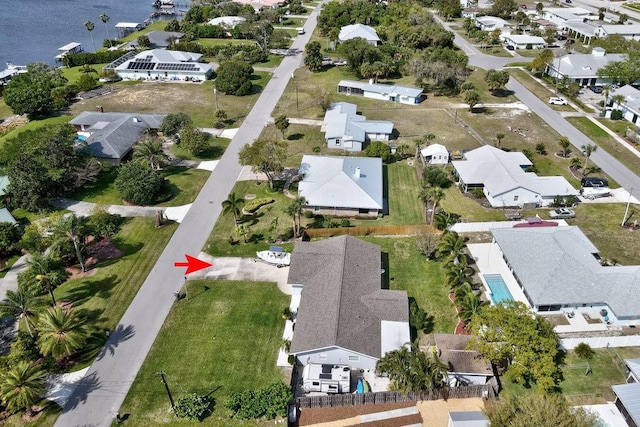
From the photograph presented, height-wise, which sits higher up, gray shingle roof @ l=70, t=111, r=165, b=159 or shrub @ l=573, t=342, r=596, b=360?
gray shingle roof @ l=70, t=111, r=165, b=159

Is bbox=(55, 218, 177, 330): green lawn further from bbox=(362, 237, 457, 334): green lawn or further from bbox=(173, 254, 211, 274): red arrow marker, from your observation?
bbox=(362, 237, 457, 334): green lawn

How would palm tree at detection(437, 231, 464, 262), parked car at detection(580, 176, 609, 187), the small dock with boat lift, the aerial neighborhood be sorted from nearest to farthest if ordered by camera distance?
the aerial neighborhood
palm tree at detection(437, 231, 464, 262)
parked car at detection(580, 176, 609, 187)
the small dock with boat lift

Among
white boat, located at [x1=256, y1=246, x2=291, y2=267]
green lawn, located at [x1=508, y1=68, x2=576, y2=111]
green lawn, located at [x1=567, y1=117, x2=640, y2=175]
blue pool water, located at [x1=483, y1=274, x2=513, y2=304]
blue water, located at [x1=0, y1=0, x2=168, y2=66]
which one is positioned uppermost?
white boat, located at [x1=256, y1=246, x2=291, y2=267]

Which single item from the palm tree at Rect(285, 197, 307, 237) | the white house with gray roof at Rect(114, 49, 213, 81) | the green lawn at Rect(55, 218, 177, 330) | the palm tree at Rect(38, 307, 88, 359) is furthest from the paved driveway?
the white house with gray roof at Rect(114, 49, 213, 81)

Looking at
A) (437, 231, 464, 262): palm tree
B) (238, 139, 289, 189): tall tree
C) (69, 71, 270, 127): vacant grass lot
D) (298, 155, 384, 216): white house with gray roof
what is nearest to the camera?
(437, 231, 464, 262): palm tree

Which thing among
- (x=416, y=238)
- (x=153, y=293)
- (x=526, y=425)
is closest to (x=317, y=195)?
(x=416, y=238)

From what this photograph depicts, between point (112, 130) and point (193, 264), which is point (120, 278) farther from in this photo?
point (112, 130)

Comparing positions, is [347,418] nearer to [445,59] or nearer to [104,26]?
[445,59]
